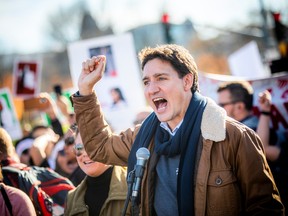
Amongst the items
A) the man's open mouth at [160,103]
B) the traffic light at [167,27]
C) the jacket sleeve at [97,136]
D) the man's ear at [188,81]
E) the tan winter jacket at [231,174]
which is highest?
the traffic light at [167,27]

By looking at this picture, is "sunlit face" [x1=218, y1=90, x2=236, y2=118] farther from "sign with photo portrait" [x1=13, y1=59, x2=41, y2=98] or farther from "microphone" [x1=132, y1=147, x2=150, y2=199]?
"sign with photo portrait" [x1=13, y1=59, x2=41, y2=98]

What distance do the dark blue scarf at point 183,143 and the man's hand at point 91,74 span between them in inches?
21.0

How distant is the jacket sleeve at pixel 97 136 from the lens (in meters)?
2.89

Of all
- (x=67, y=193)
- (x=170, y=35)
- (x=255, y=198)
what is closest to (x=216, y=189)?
(x=255, y=198)

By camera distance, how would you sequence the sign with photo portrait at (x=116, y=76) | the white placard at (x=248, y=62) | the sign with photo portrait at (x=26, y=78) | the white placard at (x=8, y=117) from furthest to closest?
the sign with photo portrait at (x=26, y=78)
the white placard at (x=8, y=117)
the white placard at (x=248, y=62)
the sign with photo portrait at (x=116, y=76)

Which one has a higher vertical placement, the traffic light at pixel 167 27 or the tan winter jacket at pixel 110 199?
the traffic light at pixel 167 27

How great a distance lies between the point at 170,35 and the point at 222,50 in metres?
34.8

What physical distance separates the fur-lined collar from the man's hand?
84 cm

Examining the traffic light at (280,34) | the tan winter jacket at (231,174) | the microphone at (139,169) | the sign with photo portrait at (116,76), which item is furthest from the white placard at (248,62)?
the microphone at (139,169)

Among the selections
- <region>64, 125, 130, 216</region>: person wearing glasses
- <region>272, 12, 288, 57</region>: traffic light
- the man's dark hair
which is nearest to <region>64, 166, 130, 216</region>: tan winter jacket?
<region>64, 125, 130, 216</region>: person wearing glasses

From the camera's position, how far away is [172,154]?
2.64 meters

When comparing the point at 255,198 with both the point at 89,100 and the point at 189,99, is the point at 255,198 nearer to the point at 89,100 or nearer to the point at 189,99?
the point at 189,99

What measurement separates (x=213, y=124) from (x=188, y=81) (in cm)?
46

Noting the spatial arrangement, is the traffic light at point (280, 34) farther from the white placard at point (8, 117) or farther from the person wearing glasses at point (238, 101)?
the white placard at point (8, 117)
